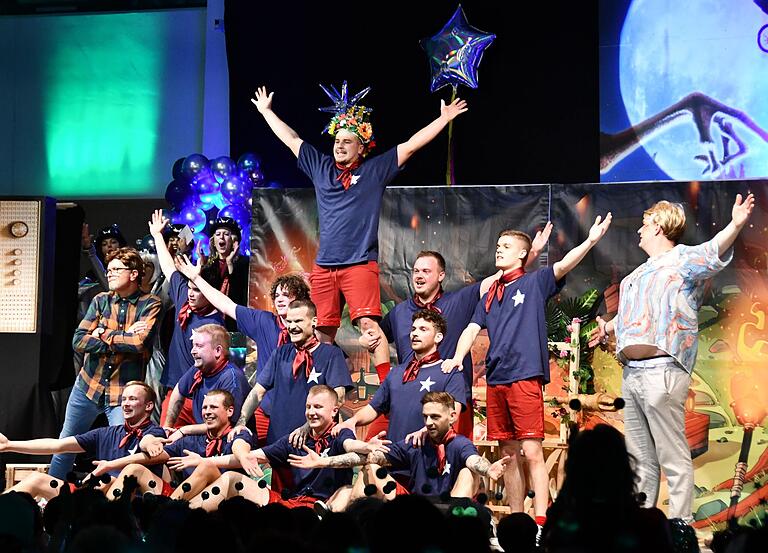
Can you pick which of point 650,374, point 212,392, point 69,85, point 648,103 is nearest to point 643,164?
point 648,103

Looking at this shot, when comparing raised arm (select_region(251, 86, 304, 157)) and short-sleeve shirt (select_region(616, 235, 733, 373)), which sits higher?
raised arm (select_region(251, 86, 304, 157))

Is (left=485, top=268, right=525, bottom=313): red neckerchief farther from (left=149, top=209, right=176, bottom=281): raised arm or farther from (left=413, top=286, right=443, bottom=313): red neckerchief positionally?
(left=149, top=209, right=176, bottom=281): raised arm

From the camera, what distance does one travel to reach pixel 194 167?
8773 mm

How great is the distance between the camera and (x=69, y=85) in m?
10.6

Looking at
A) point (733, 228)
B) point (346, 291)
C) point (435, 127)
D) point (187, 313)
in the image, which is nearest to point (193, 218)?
point (187, 313)

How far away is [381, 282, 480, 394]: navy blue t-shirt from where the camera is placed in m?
6.87

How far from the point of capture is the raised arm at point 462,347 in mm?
6281

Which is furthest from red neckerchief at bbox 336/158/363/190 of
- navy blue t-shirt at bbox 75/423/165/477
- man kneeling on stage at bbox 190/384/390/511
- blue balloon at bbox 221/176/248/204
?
navy blue t-shirt at bbox 75/423/165/477

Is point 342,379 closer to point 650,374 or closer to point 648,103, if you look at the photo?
point 650,374

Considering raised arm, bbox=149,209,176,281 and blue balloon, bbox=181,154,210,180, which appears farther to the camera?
blue balloon, bbox=181,154,210,180

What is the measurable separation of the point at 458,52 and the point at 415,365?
2.55 metres

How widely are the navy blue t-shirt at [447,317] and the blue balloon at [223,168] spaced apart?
220cm

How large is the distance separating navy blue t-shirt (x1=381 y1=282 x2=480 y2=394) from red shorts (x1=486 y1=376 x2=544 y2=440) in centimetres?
44

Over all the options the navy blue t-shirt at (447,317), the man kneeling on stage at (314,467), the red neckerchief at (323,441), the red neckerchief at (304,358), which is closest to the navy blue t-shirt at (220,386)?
the red neckerchief at (304,358)
